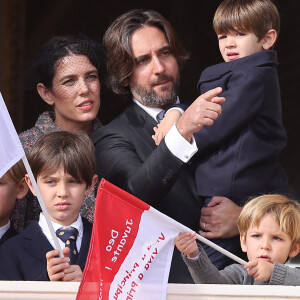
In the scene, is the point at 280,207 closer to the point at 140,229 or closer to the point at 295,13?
the point at 140,229

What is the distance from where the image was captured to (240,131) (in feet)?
14.5

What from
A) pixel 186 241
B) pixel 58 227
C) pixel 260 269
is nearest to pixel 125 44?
pixel 58 227

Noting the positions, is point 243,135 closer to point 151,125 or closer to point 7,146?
point 151,125

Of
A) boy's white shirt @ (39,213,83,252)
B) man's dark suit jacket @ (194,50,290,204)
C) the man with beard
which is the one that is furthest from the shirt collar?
boy's white shirt @ (39,213,83,252)

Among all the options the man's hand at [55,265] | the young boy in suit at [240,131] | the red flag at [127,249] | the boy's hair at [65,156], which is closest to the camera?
the red flag at [127,249]

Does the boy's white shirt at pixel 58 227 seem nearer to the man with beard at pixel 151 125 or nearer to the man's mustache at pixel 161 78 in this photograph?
the man with beard at pixel 151 125

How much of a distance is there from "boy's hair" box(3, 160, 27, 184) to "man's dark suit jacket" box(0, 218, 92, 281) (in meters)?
0.23

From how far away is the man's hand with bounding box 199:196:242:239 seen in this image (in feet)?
14.3

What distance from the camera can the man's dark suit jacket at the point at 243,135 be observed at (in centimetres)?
439

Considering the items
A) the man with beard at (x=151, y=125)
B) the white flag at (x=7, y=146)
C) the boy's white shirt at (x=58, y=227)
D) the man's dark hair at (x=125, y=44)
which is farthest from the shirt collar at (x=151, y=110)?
the white flag at (x=7, y=146)

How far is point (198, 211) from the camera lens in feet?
14.8

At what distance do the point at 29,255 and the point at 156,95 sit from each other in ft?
3.01

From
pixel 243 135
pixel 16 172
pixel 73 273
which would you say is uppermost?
pixel 243 135

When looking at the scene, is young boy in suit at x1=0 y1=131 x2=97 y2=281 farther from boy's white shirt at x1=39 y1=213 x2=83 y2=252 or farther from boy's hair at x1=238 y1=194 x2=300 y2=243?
boy's hair at x1=238 y1=194 x2=300 y2=243
